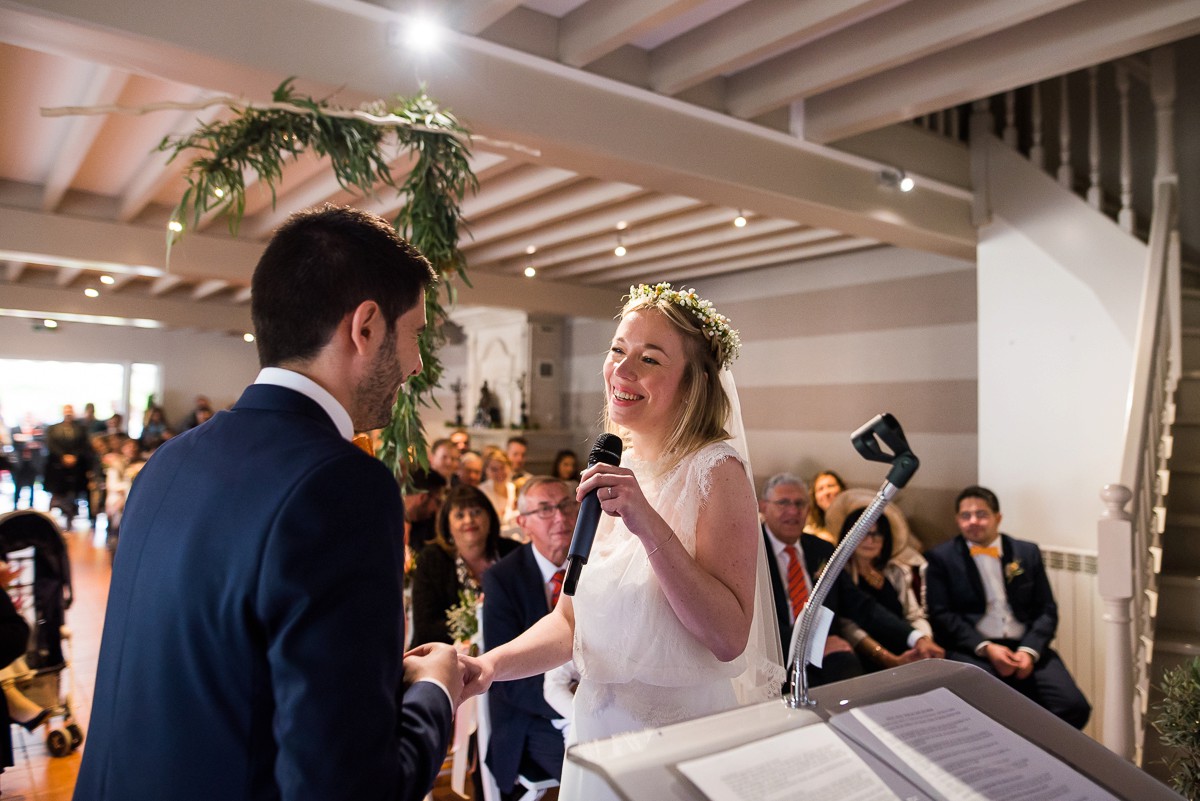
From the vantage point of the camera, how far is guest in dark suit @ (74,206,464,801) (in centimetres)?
91

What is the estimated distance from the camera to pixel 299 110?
2652 millimetres

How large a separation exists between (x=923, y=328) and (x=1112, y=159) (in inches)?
74.3

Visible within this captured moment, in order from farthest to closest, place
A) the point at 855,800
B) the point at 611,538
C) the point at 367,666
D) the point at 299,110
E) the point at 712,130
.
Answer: the point at 712,130
the point at 299,110
the point at 611,538
the point at 855,800
the point at 367,666

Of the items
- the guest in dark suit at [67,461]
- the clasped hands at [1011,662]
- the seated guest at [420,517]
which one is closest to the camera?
the clasped hands at [1011,662]

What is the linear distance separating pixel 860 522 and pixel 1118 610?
252 cm

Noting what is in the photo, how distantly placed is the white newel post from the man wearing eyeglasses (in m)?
1.99

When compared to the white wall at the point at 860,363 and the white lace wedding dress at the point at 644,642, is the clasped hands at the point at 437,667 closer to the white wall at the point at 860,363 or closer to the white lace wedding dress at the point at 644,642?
the white lace wedding dress at the point at 644,642

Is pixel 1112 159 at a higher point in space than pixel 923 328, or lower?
higher

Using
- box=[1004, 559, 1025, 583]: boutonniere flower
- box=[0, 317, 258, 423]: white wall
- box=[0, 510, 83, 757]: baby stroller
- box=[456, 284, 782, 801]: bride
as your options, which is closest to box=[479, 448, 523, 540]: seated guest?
box=[0, 510, 83, 757]: baby stroller

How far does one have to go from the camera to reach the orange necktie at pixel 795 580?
3.82m

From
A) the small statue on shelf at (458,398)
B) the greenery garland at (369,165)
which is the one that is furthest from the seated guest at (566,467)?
the greenery garland at (369,165)

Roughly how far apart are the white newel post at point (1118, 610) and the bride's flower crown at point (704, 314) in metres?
1.97

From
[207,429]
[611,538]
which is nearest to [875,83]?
[611,538]

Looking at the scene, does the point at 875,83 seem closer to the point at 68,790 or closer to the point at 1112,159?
the point at 1112,159
